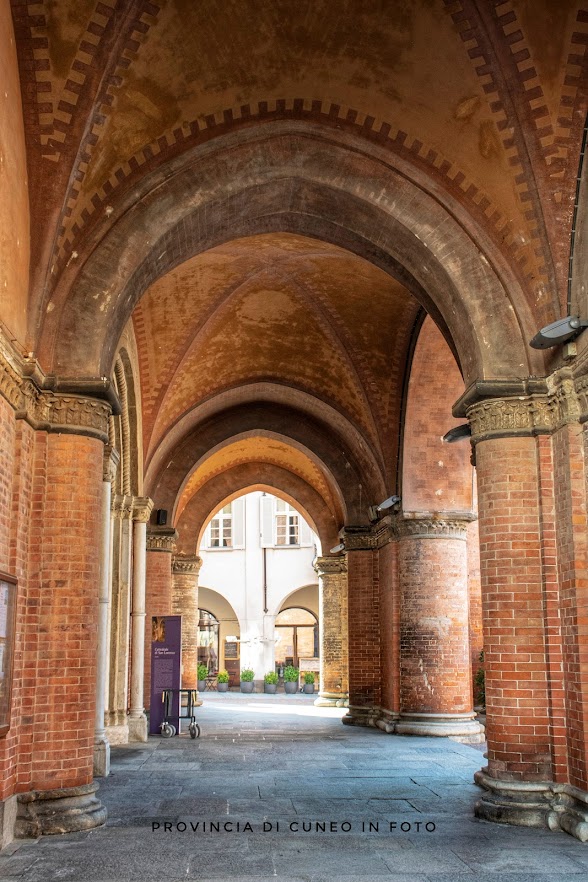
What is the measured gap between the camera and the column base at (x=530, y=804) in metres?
7.60

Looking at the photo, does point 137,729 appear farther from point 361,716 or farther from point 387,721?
point 361,716

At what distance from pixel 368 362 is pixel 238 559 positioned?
24036 mm

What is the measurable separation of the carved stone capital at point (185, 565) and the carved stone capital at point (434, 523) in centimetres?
953

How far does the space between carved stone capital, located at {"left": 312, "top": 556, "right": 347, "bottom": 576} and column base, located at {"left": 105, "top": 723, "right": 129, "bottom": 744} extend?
10067mm

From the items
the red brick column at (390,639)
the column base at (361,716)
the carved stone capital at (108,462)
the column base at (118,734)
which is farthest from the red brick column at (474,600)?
the carved stone capital at (108,462)

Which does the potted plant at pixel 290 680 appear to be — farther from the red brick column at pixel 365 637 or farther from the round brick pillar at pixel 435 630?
the round brick pillar at pixel 435 630

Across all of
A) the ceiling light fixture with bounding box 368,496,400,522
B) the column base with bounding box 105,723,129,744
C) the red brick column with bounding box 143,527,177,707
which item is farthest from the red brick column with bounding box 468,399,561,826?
the red brick column with bounding box 143,527,177,707

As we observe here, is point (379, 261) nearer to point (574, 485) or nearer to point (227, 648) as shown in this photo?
point (574, 485)

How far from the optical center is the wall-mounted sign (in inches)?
278

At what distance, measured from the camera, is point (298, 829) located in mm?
7398

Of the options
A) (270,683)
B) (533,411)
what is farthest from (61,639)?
(270,683)

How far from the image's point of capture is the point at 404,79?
8.38m

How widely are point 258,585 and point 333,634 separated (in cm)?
1448

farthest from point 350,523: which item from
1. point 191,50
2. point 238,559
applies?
point 238,559
